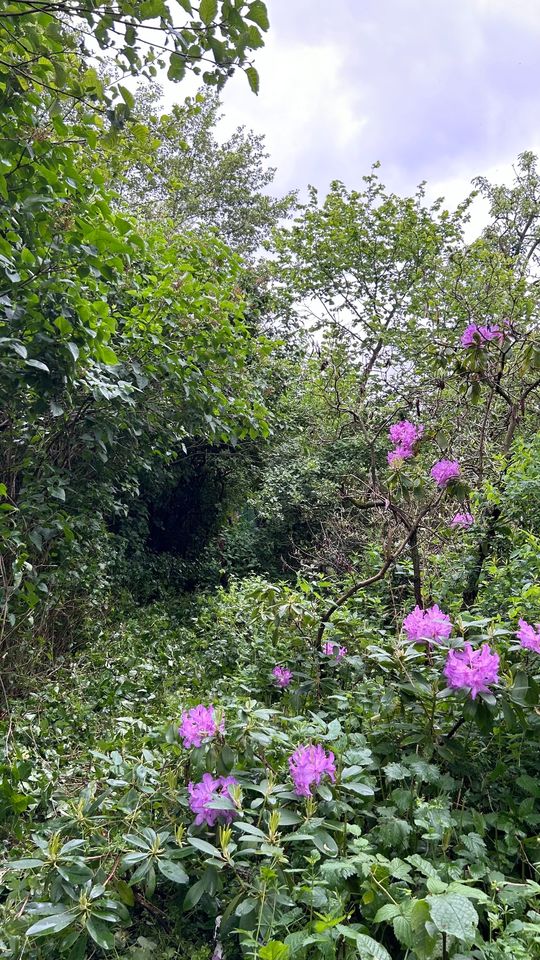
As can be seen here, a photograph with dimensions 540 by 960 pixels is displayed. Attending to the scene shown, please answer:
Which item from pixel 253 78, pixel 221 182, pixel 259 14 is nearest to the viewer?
pixel 259 14

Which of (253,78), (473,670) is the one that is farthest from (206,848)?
(253,78)

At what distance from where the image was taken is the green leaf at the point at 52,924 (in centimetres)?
111

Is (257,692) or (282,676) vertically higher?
(282,676)

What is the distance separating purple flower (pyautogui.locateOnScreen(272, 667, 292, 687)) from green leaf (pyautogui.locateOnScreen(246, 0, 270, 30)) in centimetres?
199

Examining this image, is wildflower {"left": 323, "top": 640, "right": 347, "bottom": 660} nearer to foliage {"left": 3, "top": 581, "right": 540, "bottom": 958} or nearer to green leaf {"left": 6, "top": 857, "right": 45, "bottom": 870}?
foliage {"left": 3, "top": 581, "right": 540, "bottom": 958}

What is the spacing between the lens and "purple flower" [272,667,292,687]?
82.7 inches

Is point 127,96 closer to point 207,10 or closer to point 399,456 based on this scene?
point 207,10

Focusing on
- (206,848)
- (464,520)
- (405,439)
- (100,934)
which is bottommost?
(100,934)

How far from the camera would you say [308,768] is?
54.0 inches

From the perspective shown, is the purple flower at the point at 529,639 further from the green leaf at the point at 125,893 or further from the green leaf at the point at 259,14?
the green leaf at the point at 259,14

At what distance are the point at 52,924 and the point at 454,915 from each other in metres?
0.79

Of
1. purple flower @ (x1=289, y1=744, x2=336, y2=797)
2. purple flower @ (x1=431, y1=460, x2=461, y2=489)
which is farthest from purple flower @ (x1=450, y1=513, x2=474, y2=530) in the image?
purple flower @ (x1=289, y1=744, x2=336, y2=797)

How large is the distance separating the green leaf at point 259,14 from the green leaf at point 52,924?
2.05 m

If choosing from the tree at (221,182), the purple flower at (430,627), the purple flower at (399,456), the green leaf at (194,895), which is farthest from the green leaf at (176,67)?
the tree at (221,182)
